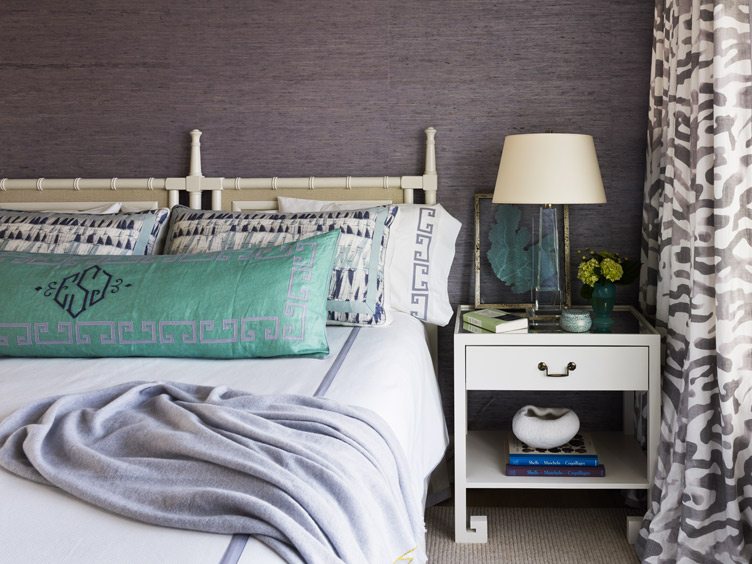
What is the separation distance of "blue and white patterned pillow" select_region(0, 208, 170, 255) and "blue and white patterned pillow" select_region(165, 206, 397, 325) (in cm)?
10

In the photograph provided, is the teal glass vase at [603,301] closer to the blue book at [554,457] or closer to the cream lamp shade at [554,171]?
the cream lamp shade at [554,171]

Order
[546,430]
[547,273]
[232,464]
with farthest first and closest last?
[547,273] < [546,430] < [232,464]

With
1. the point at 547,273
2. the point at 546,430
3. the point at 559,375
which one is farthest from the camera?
the point at 547,273

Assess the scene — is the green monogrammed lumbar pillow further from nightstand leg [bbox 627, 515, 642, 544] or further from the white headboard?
nightstand leg [bbox 627, 515, 642, 544]

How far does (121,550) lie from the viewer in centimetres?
107

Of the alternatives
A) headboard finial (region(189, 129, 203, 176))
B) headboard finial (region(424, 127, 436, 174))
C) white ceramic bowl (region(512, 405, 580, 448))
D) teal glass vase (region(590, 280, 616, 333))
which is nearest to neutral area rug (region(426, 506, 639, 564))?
white ceramic bowl (region(512, 405, 580, 448))

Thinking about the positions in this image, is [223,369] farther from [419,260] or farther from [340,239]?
[419,260]

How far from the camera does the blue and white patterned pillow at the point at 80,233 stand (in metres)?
2.55

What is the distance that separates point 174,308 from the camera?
2150 mm

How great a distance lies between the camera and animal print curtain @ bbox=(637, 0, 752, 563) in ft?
6.75

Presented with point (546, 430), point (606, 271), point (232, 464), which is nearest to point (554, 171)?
point (606, 271)

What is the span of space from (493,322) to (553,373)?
0.23 m

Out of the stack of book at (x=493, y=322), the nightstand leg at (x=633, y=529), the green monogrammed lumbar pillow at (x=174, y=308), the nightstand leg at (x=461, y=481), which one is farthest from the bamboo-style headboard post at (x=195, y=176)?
the nightstand leg at (x=633, y=529)

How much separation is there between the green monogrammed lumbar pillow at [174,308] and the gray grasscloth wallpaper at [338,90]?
2.87 feet
